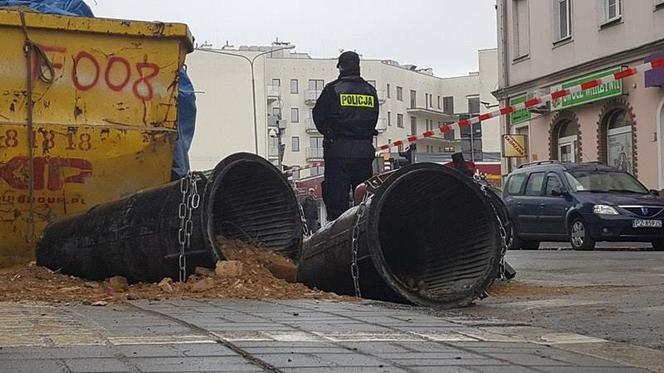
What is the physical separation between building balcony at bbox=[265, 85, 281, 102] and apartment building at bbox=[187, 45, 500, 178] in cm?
8

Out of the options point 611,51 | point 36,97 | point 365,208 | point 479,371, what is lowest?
point 479,371

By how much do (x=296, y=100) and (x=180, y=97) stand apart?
274 feet

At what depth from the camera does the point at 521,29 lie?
3372 centimetres

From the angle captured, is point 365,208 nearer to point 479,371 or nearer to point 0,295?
point 0,295

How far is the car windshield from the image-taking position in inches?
776

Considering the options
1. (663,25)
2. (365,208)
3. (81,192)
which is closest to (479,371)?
(365,208)

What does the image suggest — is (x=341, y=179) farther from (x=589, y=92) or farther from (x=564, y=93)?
(x=589, y=92)

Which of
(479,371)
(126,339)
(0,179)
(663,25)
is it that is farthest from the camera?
(663,25)

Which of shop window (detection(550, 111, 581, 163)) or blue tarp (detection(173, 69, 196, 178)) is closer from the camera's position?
blue tarp (detection(173, 69, 196, 178))

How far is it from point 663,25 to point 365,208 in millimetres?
19527

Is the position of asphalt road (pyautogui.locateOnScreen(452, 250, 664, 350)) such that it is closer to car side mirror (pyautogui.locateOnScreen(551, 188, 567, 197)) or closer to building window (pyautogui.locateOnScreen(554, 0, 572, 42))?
car side mirror (pyautogui.locateOnScreen(551, 188, 567, 197))

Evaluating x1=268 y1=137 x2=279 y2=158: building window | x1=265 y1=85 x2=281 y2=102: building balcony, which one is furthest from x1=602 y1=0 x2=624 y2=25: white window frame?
x1=265 y1=85 x2=281 y2=102: building balcony

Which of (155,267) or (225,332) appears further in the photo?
(155,267)

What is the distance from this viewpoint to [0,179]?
8.55m
